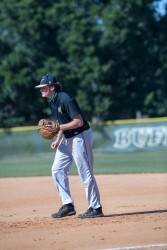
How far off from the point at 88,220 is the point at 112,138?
67.4 feet

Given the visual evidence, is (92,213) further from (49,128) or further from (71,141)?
(49,128)

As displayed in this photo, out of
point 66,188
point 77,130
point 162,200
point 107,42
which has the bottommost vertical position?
point 162,200

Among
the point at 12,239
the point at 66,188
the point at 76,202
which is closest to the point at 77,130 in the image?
the point at 66,188

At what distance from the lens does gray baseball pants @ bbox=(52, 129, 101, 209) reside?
27.0 feet

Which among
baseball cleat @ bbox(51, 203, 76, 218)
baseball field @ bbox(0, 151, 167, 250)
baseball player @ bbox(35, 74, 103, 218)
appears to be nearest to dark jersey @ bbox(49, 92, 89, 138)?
baseball player @ bbox(35, 74, 103, 218)

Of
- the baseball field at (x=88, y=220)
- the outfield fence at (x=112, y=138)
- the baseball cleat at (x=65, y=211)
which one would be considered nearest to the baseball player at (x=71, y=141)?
the baseball cleat at (x=65, y=211)

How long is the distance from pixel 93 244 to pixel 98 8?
29154 millimetres

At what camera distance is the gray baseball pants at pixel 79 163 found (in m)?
8.23

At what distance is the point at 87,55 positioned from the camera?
112 feet

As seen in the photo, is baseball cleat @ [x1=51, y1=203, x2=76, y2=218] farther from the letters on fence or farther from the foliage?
the foliage

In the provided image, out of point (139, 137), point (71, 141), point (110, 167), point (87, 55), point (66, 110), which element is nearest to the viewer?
point (66, 110)

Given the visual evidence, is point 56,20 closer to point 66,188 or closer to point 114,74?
point 114,74

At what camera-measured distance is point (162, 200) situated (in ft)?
33.6

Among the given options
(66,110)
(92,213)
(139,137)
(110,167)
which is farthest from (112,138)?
(66,110)
